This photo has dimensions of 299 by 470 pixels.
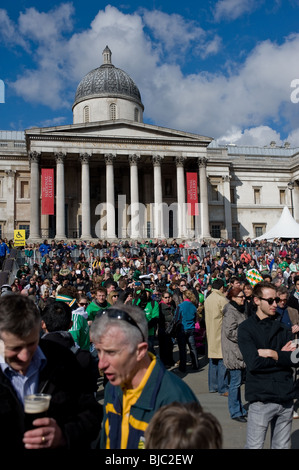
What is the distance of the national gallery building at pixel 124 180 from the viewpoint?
3516 cm

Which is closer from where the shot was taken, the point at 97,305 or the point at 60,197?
the point at 97,305

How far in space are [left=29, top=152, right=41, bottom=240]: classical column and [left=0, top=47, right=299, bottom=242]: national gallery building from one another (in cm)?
8

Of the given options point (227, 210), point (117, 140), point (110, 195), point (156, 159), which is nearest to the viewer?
point (110, 195)

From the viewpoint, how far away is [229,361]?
6.57 m

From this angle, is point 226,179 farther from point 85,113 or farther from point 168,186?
point 85,113

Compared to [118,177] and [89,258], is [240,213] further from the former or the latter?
[89,258]

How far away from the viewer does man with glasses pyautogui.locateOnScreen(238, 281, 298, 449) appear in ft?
13.2

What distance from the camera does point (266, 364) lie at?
4.13 m

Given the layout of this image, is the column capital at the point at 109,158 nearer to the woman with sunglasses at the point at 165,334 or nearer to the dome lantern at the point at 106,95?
the dome lantern at the point at 106,95

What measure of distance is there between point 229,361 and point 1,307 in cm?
478

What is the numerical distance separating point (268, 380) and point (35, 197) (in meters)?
32.8

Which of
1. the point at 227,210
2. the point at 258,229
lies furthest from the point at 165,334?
the point at 258,229

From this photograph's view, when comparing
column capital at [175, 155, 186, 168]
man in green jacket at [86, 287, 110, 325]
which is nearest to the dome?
column capital at [175, 155, 186, 168]

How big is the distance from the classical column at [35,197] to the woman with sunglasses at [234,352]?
28947 mm
